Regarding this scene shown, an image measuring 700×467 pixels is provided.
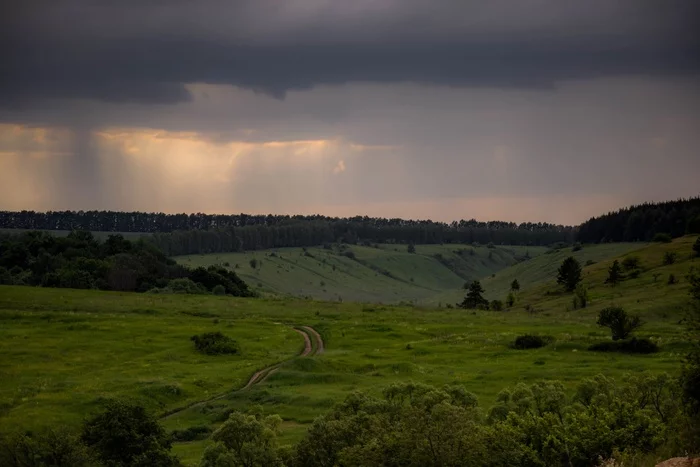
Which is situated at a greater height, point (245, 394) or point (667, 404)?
point (667, 404)

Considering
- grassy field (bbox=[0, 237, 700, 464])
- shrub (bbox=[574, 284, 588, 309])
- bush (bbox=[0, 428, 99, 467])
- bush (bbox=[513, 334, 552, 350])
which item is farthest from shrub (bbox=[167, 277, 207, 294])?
bush (bbox=[0, 428, 99, 467])

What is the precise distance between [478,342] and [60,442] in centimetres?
4808

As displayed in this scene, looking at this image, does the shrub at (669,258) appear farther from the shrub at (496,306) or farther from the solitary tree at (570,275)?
the shrub at (496,306)

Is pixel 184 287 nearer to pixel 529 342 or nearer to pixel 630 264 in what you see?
pixel 529 342

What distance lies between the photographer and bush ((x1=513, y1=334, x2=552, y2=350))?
240 feet

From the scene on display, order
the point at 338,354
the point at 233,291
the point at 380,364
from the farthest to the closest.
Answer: the point at 233,291, the point at 338,354, the point at 380,364

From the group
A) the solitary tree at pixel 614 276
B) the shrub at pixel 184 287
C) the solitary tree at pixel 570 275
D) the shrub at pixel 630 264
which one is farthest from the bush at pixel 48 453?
the shrub at pixel 630 264

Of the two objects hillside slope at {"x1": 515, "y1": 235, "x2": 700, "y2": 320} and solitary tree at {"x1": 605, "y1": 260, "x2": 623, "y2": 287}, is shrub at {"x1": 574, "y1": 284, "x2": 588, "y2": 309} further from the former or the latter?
solitary tree at {"x1": 605, "y1": 260, "x2": 623, "y2": 287}

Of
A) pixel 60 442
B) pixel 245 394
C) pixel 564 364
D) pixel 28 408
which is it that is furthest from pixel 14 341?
pixel 564 364

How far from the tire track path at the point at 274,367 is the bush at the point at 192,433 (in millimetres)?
4728

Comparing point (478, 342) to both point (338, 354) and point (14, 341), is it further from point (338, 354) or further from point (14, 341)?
point (14, 341)

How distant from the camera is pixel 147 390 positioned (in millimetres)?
57344

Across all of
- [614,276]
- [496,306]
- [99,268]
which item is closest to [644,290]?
[614,276]

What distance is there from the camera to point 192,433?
4900 cm
